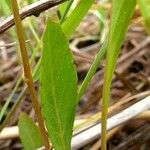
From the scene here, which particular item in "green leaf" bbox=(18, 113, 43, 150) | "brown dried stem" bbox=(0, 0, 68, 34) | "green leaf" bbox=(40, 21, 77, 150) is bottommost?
"green leaf" bbox=(18, 113, 43, 150)

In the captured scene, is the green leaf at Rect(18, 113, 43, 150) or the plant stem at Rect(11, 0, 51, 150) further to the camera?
the green leaf at Rect(18, 113, 43, 150)

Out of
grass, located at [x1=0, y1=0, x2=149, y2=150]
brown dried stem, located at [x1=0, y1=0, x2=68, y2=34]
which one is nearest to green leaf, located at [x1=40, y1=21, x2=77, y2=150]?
grass, located at [x1=0, y1=0, x2=149, y2=150]

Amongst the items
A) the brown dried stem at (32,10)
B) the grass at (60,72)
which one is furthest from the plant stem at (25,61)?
the brown dried stem at (32,10)

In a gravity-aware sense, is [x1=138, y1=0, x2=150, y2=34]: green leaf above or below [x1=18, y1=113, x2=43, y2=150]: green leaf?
above

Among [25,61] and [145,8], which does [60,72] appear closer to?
[25,61]

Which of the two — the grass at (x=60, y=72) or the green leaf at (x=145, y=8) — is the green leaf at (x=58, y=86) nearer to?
the grass at (x=60, y=72)

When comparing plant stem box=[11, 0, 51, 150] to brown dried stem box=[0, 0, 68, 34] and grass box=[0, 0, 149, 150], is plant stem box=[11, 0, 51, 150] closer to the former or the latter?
grass box=[0, 0, 149, 150]
